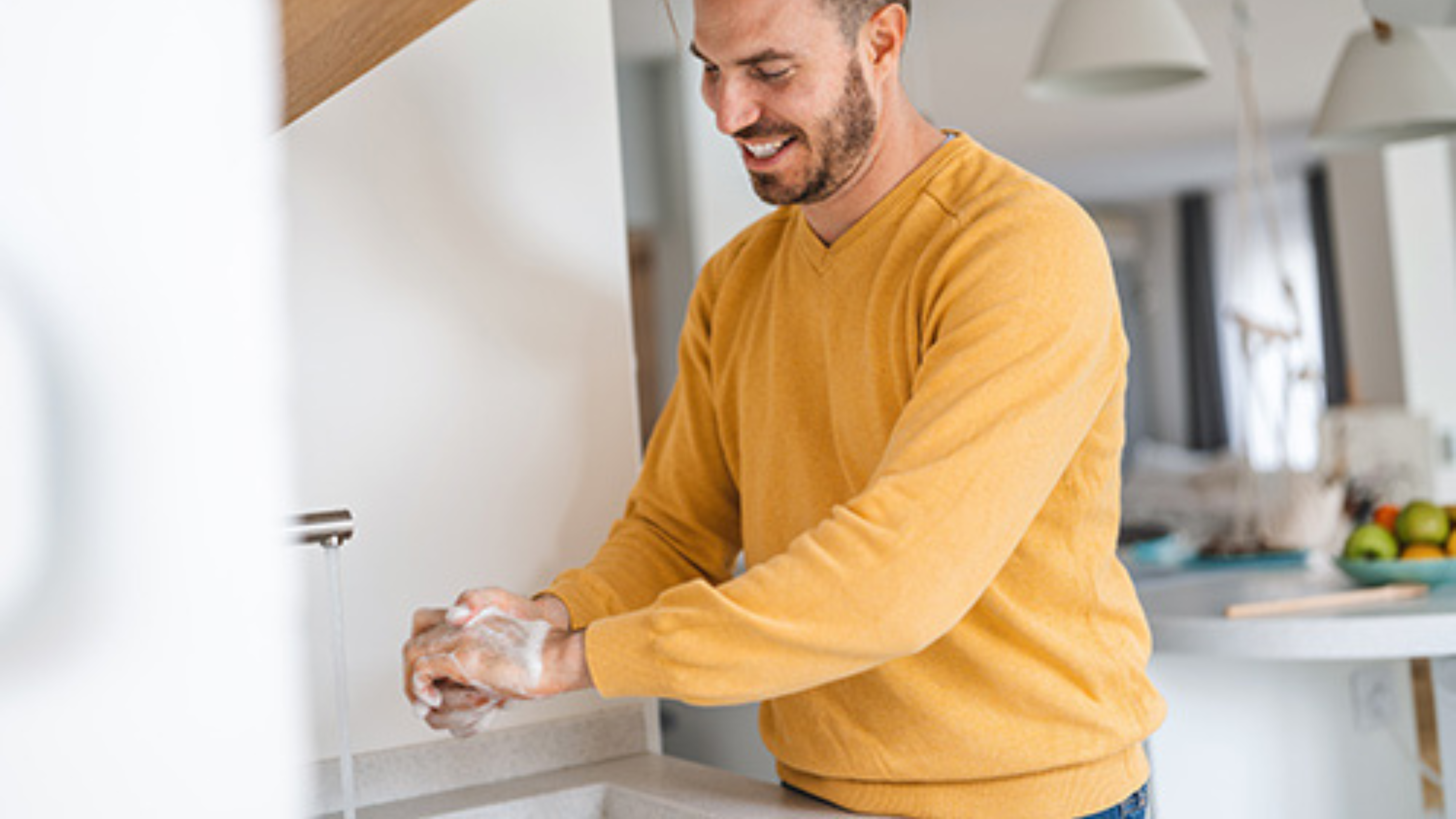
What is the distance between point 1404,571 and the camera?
2289 millimetres

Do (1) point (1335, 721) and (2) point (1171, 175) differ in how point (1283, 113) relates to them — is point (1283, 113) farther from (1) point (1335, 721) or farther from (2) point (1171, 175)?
(1) point (1335, 721)

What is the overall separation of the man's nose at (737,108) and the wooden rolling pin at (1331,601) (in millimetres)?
1277

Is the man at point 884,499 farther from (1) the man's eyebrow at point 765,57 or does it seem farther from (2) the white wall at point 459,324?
(2) the white wall at point 459,324

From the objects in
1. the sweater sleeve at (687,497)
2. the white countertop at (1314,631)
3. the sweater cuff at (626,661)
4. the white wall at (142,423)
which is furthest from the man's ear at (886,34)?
the white countertop at (1314,631)

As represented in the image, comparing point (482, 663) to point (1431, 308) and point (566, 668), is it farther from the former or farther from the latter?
point (1431, 308)

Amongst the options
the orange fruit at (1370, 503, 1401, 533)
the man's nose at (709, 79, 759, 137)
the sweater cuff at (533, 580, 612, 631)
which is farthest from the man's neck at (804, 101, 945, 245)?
the orange fruit at (1370, 503, 1401, 533)

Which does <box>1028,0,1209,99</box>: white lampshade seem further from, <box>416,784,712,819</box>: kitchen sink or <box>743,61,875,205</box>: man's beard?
<box>416,784,712,819</box>: kitchen sink

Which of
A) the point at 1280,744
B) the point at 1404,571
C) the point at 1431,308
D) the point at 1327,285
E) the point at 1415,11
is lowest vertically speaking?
the point at 1280,744

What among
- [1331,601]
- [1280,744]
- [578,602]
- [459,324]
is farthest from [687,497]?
[1280,744]

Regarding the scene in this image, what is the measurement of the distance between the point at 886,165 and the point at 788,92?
0.47ft

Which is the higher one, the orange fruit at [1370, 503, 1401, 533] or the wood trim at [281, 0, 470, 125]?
the wood trim at [281, 0, 470, 125]

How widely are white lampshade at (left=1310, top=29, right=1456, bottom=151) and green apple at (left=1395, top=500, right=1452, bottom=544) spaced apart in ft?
2.86

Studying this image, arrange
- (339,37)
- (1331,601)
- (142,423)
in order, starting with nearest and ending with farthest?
1. (142,423)
2. (339,37)
3. (1331,601)

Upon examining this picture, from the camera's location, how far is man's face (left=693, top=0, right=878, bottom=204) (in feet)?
3.77
